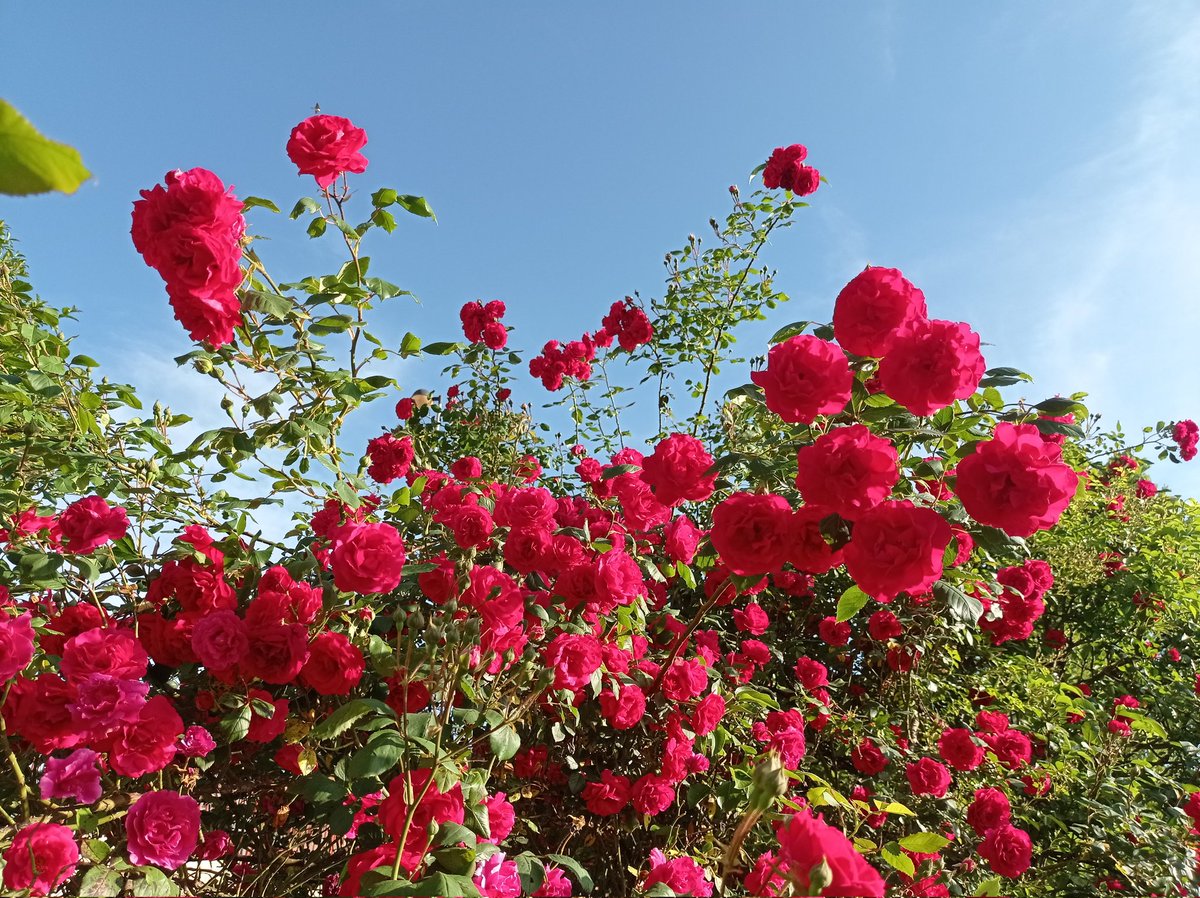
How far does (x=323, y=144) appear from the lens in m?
1.83

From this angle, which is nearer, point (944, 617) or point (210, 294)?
point (210, 294)

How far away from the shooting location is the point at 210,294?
5.02ft

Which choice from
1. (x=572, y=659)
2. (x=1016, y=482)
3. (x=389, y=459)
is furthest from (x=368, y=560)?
(x=1016, y=482)

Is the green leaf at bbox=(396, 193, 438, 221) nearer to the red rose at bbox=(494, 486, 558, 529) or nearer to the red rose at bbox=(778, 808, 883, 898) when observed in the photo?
the red rose at bbox=(494, 486, 558, 529)

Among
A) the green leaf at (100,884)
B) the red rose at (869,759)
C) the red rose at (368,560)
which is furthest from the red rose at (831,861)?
the red rose at (869,759)

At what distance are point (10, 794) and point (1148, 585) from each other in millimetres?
6168

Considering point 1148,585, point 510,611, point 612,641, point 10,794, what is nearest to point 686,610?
point 612,641

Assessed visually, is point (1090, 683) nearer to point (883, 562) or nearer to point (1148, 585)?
point (1148, 585)

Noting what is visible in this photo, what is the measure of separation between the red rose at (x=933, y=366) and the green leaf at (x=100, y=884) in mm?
1883

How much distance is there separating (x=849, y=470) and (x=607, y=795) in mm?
1459

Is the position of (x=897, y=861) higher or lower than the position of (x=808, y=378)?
lower

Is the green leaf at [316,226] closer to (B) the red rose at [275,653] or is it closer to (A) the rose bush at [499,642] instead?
(A) the rose bush at [499,642]

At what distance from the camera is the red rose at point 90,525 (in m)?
1.89

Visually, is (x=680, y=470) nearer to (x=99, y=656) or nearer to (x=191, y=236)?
(x=191, y=236)
